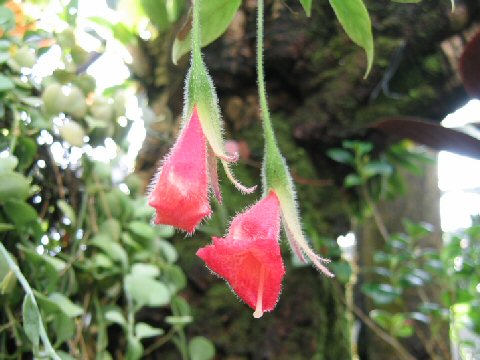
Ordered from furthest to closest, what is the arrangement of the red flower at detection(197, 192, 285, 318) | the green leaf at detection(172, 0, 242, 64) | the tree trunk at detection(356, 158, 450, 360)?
the tree trunk at detection(356, 158, 450, 360) < the green leaf at detection(172, 0, 242, 64) < the red flower at detection(197, 192, 285, 318)

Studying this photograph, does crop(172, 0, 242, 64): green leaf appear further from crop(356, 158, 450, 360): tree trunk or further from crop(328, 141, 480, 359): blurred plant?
crop(356, 158, 450, 360): tree trunk

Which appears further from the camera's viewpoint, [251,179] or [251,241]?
[251,179]

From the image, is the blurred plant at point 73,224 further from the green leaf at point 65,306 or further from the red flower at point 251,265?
the red flower at point 251,265

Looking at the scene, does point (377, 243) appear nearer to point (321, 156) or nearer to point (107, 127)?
point (321, 156)

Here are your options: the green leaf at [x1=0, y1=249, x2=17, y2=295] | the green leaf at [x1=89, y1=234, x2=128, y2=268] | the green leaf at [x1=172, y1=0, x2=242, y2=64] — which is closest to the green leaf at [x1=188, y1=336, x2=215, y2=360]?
the green leaf at [x1=89, y1=234, x2=128, y2=268]

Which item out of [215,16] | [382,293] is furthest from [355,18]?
[382,293]

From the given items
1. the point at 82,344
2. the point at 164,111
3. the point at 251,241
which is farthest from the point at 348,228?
the point at 251,241
